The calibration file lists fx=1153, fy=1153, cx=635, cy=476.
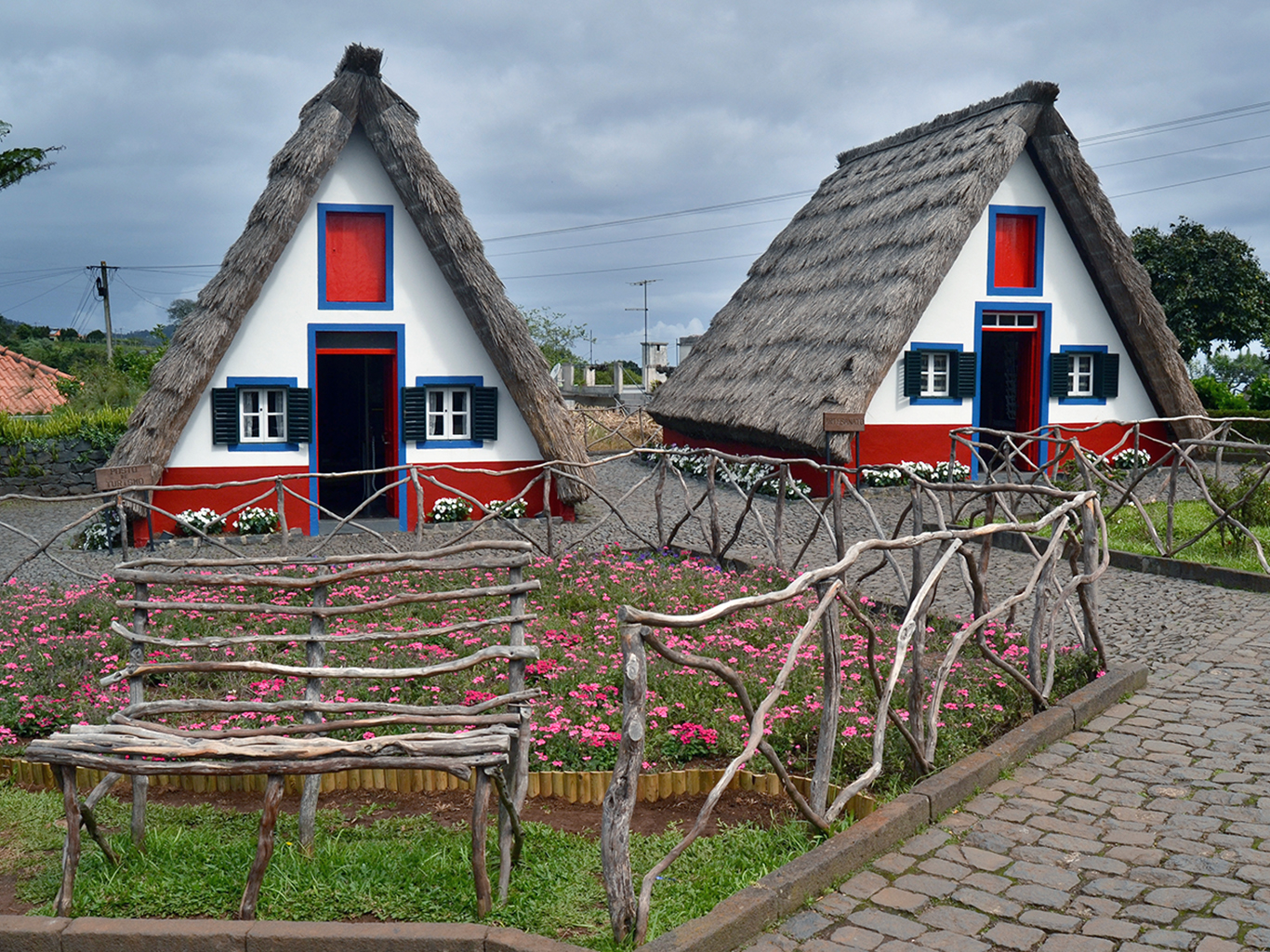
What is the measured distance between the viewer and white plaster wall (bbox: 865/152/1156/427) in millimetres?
16141

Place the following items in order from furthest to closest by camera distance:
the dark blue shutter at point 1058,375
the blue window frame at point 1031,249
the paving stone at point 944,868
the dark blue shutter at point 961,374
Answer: the dark blue shutter at point 1058,375
the blue window frame at point 1031,249
the dark blue shutter at point 961,374
the paving stone at point 944,868

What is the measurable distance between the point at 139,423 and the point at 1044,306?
12.3 metres

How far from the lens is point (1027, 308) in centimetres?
1678

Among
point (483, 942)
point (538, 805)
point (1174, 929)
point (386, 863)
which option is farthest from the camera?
point (538, 805)

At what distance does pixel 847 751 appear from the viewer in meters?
5.20

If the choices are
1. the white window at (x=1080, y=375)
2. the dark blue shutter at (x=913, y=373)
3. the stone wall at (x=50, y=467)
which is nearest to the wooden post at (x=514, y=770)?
the dark blue shutter at (x=913, y=373)

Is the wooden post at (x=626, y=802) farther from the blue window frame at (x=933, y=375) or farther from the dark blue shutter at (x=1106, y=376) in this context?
the dark blue shutter at (x=1106, y=376)

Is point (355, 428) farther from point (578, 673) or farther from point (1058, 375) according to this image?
point (578, 673)

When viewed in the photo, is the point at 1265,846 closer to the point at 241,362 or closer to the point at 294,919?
the point at 294,919

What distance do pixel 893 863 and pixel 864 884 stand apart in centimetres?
24

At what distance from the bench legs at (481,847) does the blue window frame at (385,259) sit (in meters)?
10.9

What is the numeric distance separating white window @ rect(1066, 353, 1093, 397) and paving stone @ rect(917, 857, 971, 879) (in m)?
14.2

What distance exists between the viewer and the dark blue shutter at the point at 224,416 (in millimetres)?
13336

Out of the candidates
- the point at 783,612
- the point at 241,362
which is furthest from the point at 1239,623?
the point at 241,362
